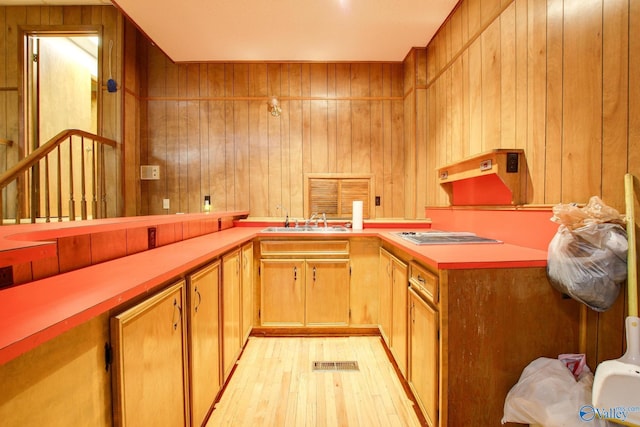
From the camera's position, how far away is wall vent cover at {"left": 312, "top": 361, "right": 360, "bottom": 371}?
2133mm

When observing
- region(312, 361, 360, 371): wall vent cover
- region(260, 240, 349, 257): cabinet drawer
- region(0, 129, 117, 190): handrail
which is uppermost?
region(0, 129, 117, 190): handrail

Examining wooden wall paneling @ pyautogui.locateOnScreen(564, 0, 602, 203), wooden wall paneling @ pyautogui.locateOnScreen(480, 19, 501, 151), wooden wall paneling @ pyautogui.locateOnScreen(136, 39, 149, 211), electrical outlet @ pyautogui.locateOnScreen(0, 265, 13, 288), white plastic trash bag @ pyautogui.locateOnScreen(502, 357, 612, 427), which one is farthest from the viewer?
wooden wall paneling @ pyautogui.locateOnScreen(136, 39, 149, 211)

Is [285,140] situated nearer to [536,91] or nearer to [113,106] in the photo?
[113,106]

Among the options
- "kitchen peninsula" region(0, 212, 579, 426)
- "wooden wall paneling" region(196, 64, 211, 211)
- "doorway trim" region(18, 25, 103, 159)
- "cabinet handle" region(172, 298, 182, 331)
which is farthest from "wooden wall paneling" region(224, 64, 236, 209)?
"cabinet handle" region(172, 298, 182, 331)

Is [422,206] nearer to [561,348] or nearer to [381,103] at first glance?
[381,103]

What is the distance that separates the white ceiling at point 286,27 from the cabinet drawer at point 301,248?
6.55 feet

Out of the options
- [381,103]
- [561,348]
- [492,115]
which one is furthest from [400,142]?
[561,348]

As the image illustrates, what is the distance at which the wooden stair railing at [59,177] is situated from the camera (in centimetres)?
246

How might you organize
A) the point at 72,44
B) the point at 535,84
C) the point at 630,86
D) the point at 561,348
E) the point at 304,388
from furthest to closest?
the point at 72,44 < the point at 304,388 < the point at 535,84 < the point at 561,348 < the point at 630,86

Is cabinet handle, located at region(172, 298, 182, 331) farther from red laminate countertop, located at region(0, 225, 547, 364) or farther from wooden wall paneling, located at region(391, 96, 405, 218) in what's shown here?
wooden wall paneling, located at region(391, 96, 405, 218)

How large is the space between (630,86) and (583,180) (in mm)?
382

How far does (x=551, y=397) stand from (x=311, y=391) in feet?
4.16

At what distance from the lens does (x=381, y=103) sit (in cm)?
368

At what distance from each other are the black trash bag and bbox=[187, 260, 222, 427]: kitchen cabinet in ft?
5.06
